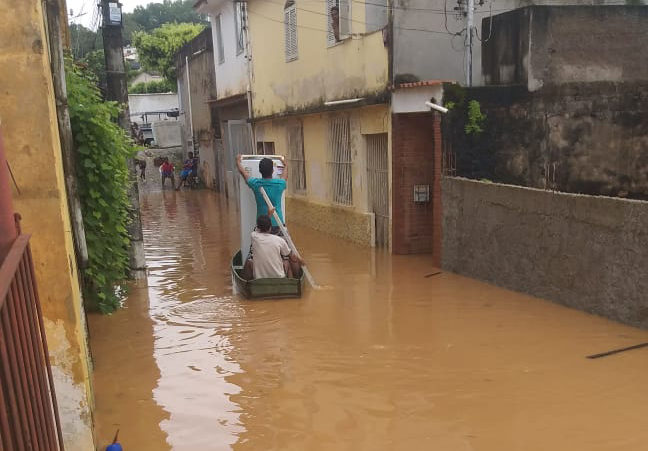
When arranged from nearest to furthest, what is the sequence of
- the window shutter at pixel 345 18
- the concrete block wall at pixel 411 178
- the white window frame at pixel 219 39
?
1. the concrete block wall at pixel 411 178
2. the window shutter at pixel 345 18
3. the white window frame at pixel 219 39

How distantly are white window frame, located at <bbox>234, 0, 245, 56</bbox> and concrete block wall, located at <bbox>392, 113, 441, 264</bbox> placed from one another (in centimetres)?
902

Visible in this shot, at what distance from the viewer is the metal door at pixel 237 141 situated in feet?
62.6

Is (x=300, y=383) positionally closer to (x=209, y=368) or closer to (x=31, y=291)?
(x=209, y=368)

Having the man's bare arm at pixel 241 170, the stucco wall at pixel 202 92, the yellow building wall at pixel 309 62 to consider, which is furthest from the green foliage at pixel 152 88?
the man's bare arm at pixel 241 170

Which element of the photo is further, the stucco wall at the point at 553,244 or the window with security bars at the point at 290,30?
the window with security bars at the point at 290,30

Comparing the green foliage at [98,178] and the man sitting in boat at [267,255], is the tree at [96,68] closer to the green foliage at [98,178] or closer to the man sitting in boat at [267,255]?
the green foliage at [98,178]

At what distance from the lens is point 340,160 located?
12.8 metres

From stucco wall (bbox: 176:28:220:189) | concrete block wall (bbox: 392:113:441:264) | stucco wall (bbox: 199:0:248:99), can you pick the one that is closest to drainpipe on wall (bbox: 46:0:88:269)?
concrete block wall (bbox: 392:113:441:264)

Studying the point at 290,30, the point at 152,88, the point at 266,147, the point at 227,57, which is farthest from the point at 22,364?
the point at 152,88

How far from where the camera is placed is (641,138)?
8.48 meters

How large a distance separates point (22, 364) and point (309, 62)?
40.6 feet

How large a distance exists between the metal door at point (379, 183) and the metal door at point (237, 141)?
26.2ft

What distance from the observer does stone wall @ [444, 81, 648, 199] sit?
28.1 ft

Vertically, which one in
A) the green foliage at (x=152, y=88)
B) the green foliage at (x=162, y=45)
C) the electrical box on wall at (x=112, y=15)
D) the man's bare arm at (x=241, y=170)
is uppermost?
the green foliage at (x=162, y=45)
